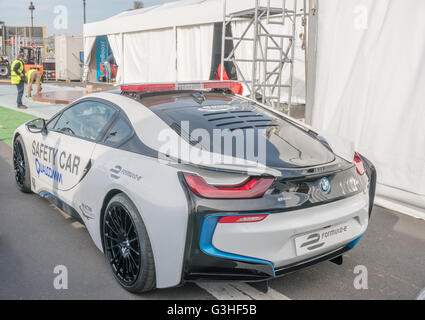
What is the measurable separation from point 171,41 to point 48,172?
1365 cm

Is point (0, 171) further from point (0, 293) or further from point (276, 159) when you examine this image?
point (276, 159)

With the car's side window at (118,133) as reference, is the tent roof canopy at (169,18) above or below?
above

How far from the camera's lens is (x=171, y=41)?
17.1m

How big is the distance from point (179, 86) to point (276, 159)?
1379 mm

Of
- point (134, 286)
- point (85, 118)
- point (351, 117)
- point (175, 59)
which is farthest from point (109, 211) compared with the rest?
point (175, 59)

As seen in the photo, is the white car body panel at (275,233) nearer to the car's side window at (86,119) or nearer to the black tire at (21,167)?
the car's side window at (86,119)

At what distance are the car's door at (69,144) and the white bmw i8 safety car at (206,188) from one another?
2 centimetres

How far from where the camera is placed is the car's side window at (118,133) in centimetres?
329

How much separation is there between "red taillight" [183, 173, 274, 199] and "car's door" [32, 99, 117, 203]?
1.26 meters

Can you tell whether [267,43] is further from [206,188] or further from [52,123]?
[206,188]

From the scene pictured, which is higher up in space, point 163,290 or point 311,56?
point 311,56

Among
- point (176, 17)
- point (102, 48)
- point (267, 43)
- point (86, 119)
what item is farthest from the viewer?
point (102, 48)

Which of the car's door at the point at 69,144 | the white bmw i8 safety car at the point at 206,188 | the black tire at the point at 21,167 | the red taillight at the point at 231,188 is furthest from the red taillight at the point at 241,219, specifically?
the black tire at the point at 21,167

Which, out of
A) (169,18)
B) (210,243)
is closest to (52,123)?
(210,243)
